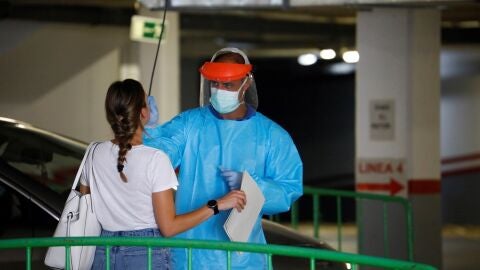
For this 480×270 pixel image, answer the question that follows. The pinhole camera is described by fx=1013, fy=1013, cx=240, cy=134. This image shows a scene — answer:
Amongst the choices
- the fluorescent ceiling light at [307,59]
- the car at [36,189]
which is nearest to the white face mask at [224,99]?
the car at [36,189]

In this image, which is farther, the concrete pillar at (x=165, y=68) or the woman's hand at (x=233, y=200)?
the concrete pillar at (x=165, y=68)

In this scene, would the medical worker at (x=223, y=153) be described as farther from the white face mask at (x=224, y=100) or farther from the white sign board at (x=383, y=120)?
the white sign board at (x=383, y=120)

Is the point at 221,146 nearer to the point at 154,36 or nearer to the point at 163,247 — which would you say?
the point at 163,247

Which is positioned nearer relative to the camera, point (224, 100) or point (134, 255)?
point (134, 255)

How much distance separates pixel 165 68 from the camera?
490 inches

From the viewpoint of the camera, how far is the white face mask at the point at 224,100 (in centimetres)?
488

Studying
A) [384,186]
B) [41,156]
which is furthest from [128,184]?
[384,186]

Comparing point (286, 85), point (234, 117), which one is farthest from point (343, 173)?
point (234, 117)

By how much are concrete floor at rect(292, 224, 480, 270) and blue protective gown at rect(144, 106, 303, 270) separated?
704 centimetres

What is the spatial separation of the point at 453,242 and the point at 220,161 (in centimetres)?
987

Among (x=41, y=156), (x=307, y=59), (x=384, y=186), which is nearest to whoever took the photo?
(x=41, y=156)

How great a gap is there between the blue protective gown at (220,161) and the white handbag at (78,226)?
17.6 inches

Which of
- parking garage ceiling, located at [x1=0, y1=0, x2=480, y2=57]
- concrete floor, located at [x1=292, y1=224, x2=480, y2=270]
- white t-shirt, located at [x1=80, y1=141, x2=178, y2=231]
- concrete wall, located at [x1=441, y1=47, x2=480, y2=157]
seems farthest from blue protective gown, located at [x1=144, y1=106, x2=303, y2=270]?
concrete wall, located at [x1=441, y1=47, x2=480, y2=157]

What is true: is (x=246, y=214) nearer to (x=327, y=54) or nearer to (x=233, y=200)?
(x=233, y=200)
